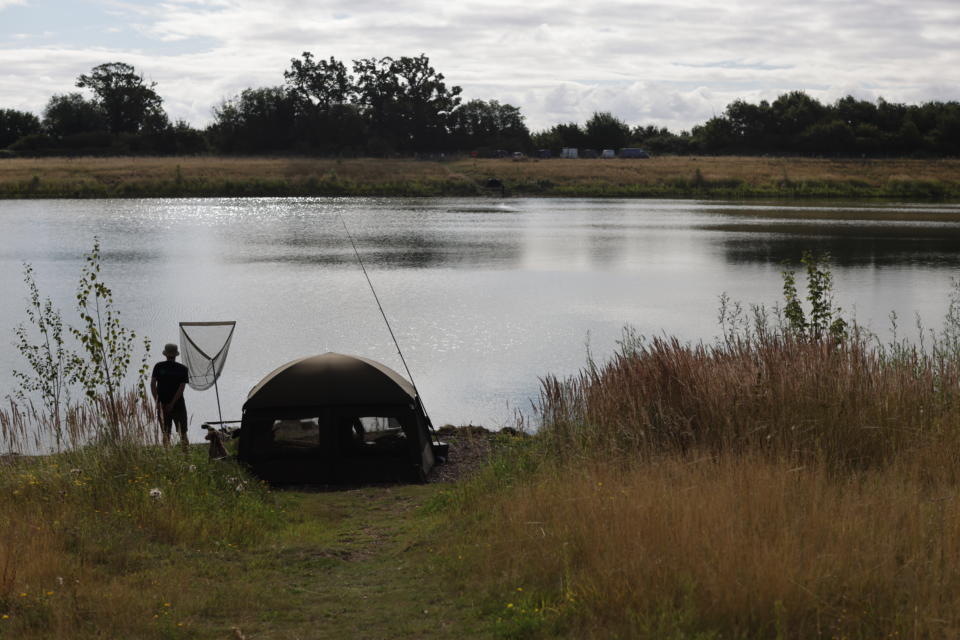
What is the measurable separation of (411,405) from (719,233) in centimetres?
4597

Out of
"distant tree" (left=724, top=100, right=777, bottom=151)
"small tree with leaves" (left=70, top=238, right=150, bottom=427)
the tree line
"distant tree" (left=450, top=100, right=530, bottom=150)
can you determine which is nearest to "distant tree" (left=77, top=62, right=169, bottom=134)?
the tree line

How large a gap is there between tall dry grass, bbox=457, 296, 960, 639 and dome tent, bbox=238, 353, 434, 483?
9.79 ft

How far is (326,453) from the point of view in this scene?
14633 mm

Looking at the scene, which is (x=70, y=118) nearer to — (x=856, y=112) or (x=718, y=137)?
(x=718, y=137)

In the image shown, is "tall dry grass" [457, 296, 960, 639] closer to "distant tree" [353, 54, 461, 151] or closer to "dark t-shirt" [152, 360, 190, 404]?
"dark t-shirt" [152, 360, 190, 404]

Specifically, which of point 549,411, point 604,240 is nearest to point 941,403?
point 549,411

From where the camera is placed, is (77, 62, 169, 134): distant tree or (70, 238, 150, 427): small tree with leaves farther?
(77, 62, 169, 134): distant tree

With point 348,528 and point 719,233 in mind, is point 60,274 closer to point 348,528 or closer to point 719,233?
point 348,528

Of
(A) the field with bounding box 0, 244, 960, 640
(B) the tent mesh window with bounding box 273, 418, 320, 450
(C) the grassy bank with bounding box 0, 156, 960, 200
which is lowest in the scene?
(B) the tent mesh window with bounding box 273, 418, 320, 450

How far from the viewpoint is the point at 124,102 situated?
128000mm

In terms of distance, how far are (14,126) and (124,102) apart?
45.8ft

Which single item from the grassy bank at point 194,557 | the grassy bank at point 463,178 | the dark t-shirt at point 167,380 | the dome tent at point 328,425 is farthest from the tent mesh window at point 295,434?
the grassy bank at point 463,178

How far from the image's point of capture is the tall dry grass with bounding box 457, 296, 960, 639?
627cm

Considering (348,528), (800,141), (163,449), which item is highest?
(800,141)
